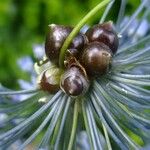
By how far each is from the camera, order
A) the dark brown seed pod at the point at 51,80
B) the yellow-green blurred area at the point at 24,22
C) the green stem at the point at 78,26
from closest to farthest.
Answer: the green stem at the point at 78,26 → the dark brown seed pod at the point at 51,80 → the yellow-green blurred area at the point at 24,22

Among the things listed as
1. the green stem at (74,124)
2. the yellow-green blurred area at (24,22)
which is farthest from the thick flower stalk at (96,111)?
the yellow-green blurred area at (24,22)

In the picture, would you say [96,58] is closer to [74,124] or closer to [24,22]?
[74,124]

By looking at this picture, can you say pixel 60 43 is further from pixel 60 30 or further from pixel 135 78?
pixel 135 78

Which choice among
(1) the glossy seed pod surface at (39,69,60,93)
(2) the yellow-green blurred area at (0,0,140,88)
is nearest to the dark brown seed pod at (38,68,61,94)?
(1) the glossy seed pod surface at (39,69,60,93)

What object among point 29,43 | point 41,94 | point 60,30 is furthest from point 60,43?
point 29,43

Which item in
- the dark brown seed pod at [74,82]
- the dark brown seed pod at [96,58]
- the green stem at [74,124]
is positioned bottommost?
the green stem at [74,124]

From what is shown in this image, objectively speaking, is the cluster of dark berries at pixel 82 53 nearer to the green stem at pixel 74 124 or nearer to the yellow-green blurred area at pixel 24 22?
the green stem at pixel 74 124

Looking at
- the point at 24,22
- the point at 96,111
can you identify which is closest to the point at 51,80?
the point at 96,111

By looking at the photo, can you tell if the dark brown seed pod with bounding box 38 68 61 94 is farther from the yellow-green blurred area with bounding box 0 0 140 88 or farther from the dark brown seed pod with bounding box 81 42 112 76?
the yellow-green blurred area with bounding box 0 0 140 88
